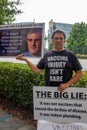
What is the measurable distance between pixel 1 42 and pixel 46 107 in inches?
148

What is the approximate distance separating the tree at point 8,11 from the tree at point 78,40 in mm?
48468

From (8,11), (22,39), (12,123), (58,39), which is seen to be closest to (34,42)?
(22,39)

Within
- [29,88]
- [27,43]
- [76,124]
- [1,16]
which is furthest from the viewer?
[1,16]

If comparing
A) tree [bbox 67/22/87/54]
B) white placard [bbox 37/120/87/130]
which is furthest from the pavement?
tree [bbox 67/22/87/54]

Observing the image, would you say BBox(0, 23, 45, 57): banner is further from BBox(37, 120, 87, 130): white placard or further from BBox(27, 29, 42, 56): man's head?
BBox(37, 120, 87, 130): white placard

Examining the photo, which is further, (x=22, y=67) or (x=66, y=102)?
(x=22, y=67)

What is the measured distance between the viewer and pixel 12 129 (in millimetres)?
5684

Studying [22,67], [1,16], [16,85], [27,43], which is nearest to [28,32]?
[27,43]

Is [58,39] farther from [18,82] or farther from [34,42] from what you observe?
[18,82]

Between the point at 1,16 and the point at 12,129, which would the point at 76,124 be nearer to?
the point at 12,129

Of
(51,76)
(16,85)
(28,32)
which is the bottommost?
(16,85)

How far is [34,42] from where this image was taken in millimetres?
6590

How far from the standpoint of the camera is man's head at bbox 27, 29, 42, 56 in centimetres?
651

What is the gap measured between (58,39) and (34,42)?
2658 mm
